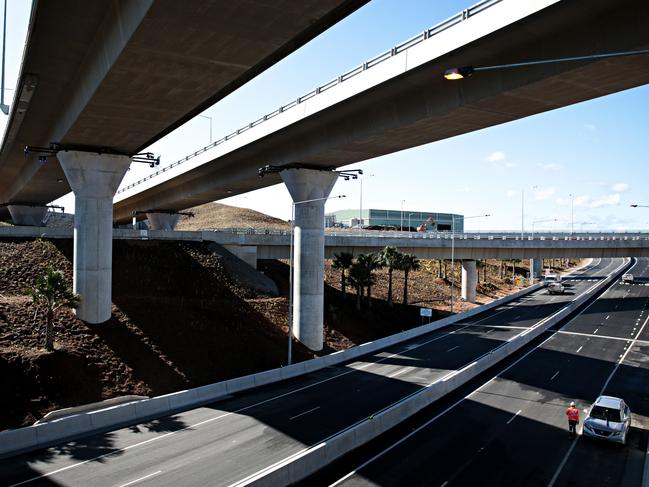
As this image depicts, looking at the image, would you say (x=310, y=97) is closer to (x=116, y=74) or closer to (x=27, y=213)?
(x=116, y=74)

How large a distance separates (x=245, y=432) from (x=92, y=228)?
57.7 ft

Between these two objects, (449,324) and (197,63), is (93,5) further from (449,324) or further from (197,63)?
(449,324)

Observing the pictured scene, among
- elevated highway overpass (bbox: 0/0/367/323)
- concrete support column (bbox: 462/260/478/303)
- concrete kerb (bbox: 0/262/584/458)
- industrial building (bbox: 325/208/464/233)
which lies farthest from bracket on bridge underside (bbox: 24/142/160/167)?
industrial building (bbox: 325/208/464/233)

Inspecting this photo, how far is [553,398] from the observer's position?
2642 centimetres

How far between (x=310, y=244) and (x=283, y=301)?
9.88 meters

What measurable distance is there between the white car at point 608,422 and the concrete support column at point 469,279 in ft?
153

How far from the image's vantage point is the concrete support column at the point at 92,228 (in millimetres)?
30797

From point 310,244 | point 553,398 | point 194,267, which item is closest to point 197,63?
point 310,244

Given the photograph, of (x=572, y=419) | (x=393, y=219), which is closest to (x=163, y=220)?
(x=572, y=419)

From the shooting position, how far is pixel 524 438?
20.5 metres

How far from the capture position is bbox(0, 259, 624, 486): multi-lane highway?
16.9 m

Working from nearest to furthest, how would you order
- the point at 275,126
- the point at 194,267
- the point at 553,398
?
the point at 553,398, the point at 275,126, the point at 194,267

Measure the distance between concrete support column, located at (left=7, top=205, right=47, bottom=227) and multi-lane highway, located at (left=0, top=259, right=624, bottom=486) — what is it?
54009mm

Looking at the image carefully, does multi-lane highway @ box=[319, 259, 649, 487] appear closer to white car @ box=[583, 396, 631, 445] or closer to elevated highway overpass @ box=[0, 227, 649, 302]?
white car @ box=[583, 396, 631, 445]
